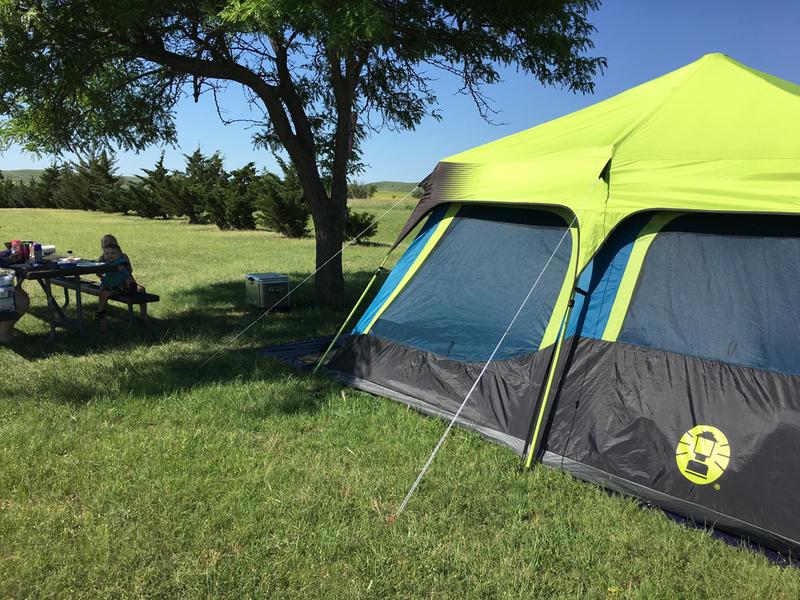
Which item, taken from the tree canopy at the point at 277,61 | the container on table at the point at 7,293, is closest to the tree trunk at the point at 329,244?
the tree canopy at the point at 277,61

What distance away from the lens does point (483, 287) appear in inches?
181

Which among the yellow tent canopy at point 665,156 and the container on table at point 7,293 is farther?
the container on table at point 7,293

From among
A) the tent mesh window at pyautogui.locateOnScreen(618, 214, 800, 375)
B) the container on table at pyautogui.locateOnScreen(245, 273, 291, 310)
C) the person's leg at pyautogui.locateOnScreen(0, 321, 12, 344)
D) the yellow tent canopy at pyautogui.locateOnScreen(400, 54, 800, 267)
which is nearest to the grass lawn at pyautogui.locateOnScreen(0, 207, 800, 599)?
the tent mesh window at pyautogui.locateOnScreen(618, 214, 800, 375)

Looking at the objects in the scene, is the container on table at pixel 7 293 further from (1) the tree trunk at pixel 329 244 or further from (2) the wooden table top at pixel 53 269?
(1) the tree trunk at pixel 329 244

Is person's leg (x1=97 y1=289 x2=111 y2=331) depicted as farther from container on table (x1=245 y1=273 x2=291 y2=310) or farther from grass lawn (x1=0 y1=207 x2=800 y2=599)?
container on table (x1=245 y1=273 x2=291 y2=310)

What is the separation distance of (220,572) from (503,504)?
4.93 ft

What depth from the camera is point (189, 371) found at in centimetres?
547

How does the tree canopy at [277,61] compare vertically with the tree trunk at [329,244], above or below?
above

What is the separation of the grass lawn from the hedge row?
8897 millimetres

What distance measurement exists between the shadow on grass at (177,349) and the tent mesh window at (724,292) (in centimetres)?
255

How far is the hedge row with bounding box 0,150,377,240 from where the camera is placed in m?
18.8

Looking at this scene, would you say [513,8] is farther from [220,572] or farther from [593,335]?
Result: [220,572]

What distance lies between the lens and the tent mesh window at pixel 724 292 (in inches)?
136

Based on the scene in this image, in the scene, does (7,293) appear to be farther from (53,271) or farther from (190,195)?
(190,195)
